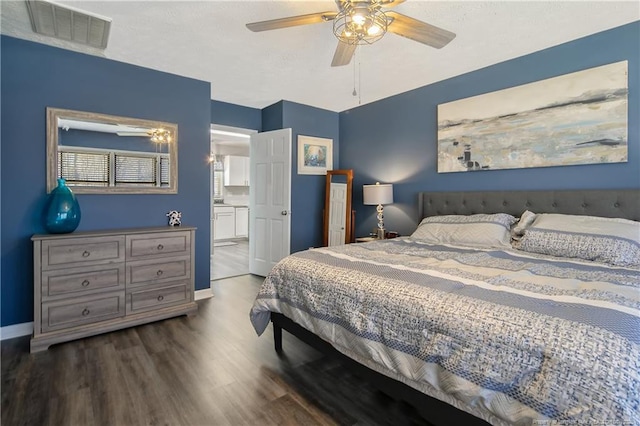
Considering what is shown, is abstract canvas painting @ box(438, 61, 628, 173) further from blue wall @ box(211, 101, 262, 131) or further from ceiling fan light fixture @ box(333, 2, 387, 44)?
blue wall @ box(211, 101, 262, 131)

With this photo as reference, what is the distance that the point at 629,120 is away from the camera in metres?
2.47

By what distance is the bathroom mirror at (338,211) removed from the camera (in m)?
4.55

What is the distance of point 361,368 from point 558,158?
2615 mm

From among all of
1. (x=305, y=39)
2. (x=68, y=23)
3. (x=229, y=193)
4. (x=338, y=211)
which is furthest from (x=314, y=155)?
(x=229, y=193)

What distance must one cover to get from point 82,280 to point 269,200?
248 cm

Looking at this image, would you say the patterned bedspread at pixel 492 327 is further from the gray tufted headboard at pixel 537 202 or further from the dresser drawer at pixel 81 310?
the dresser drawer at pixel 81 310

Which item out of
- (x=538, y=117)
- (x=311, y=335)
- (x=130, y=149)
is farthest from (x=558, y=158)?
(x=130, y=149)

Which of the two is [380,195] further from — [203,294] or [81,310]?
[81,310]

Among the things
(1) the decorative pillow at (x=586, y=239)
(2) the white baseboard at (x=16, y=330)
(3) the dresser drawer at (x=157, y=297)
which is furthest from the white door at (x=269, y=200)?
(1) the decorative pillow at (x=586, y=239)

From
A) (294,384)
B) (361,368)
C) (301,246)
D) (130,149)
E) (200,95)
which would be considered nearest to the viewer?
(361,368)

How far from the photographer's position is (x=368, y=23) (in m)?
1.91

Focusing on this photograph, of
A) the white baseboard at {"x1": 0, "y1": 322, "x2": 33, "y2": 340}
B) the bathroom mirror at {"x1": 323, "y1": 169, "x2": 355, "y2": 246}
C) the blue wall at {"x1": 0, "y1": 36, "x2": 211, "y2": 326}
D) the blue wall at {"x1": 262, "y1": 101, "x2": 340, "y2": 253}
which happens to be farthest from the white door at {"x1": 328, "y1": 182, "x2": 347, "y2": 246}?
the white baseboard at {"x1": 0, "y1": 322, "x2": 33, "y2": 340}

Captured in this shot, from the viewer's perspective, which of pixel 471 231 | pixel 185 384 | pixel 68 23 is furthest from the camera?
pixel 471 231

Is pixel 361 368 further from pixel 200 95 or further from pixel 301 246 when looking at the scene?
pixel 200 95
